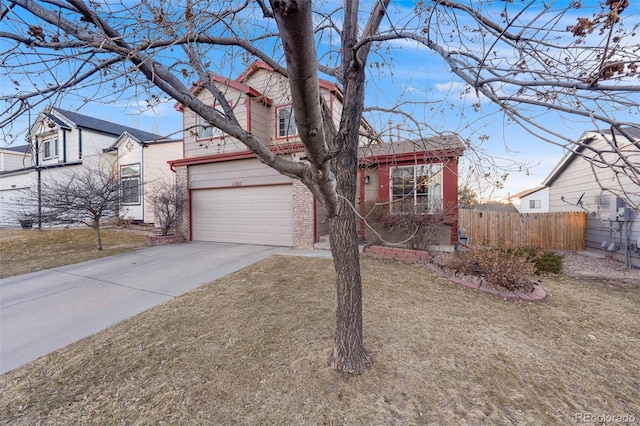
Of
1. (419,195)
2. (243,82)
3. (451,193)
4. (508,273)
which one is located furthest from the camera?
(419,195)

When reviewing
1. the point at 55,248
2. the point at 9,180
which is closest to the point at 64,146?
the point at 9,180

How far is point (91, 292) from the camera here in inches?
193

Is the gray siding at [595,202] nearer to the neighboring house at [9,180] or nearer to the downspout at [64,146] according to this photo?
the downspout at [64,146]

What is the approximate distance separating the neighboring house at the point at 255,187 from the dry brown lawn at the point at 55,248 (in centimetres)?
237

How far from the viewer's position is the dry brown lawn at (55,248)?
7082mm

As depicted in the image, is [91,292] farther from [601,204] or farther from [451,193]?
[601,204]

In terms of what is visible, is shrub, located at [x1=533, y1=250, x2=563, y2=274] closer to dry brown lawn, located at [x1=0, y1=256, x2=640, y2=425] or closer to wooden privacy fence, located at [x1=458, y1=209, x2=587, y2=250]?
dry brown lawn, located at [x1=0, y1=256, x2=640, y2=425]

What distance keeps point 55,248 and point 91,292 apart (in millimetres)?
6492

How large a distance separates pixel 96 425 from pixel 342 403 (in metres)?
1.87

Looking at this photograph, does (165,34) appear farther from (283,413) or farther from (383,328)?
(383,328)

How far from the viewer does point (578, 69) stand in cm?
212

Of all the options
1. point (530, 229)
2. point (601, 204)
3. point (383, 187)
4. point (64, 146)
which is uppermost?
point (64, 146)

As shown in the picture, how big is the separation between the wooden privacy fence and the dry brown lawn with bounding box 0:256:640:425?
7471 mm

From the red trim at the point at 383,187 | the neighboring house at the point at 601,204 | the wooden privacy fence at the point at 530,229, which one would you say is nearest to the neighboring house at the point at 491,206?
the wooden privacy fence at the point at 530,229
